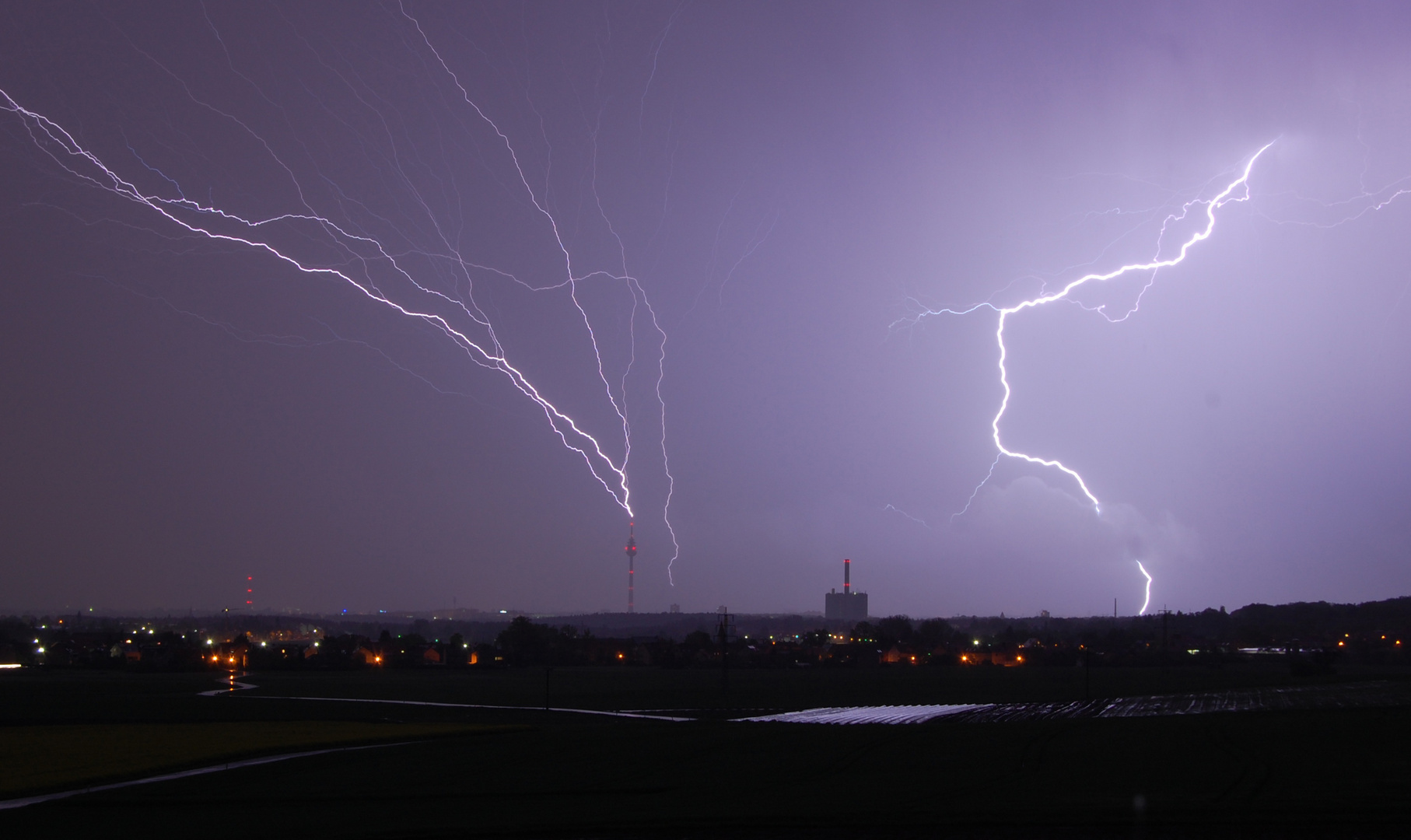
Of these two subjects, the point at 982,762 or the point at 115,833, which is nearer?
the point at 115,833

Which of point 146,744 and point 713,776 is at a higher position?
point 713,776

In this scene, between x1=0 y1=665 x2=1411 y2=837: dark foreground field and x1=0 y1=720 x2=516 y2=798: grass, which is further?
x1=0 y1=720 x2=516 y2=798: grass

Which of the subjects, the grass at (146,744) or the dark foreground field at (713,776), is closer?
the dark foreground field at (713,776)

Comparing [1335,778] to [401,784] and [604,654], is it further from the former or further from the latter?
[604,654]

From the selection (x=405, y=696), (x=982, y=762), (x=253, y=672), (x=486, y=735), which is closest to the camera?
(x=982, y=762)

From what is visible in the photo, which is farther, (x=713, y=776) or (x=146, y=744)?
(x=146, y=744)

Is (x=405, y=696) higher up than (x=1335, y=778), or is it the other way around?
(x=1335, y=778)

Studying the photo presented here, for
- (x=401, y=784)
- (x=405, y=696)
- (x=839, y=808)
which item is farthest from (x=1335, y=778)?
(x=405, y=696)

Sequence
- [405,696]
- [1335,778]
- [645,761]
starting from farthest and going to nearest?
[405,696] < [645,761] < [1335,778]
